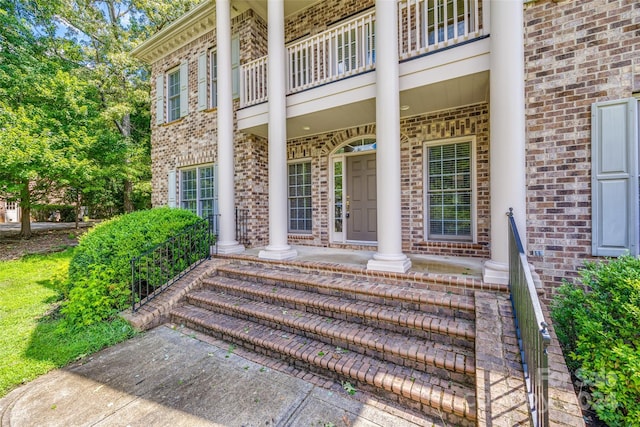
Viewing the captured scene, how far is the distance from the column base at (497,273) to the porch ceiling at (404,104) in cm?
258

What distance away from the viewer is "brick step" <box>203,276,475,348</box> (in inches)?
107

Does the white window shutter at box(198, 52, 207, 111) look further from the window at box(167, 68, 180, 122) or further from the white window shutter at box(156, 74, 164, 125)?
the white window shutter at box(156, 74, 164, 125)

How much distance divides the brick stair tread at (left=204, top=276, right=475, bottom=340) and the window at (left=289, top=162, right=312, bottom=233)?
2880mm

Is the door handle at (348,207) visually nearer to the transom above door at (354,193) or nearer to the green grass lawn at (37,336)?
the transom above door at (354,193)

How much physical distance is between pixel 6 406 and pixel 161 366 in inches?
49.4

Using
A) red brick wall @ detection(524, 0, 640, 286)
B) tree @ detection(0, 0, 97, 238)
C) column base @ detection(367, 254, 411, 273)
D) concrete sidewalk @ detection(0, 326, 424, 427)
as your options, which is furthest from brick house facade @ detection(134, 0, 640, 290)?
tree @ detection(0, 0, 97, 238)

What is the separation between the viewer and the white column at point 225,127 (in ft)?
18.6

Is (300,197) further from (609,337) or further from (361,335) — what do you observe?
(609,337)

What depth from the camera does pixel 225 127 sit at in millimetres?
5738

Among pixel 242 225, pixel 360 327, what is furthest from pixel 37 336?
pixel 360 327

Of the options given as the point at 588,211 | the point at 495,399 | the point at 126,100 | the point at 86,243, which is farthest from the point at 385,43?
the point at 126,100

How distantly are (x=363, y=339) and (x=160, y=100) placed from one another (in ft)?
30.6

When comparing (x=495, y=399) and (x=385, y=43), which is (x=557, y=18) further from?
(x=495, y=399)

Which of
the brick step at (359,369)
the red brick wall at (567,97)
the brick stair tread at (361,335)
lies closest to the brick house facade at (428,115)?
the red brick wall at (567,97)
